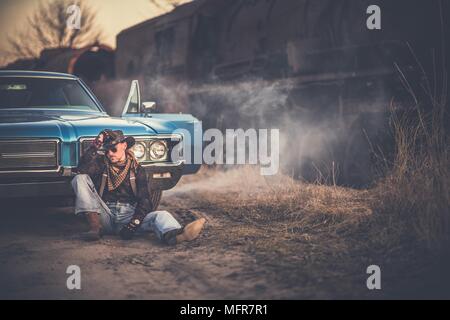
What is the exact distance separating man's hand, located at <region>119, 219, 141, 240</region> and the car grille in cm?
78

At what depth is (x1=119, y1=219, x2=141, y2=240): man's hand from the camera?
4383 millimetres

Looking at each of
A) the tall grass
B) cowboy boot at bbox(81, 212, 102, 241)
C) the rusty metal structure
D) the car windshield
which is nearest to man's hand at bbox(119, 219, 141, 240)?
cowboy boot at bbox(81, 212, 102, 241)

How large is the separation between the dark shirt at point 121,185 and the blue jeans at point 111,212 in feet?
0.16

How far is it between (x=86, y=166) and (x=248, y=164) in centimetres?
434

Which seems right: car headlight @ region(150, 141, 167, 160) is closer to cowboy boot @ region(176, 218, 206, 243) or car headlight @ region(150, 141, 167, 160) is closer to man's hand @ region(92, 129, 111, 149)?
man's hand @ region(92, 129, 111, 149)

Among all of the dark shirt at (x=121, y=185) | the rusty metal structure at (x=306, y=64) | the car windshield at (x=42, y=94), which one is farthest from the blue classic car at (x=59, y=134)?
the rusty metal structure at (x=306, y=64)

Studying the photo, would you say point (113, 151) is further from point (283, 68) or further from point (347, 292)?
point (283, 68)

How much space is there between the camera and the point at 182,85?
10.2 m

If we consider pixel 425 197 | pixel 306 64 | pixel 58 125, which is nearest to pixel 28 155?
pixel 58 125

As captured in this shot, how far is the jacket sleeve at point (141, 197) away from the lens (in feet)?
14.3

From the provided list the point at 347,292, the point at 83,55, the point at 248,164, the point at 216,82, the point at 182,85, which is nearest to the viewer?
the point at 347,292

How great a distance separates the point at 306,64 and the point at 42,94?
3.46 metres

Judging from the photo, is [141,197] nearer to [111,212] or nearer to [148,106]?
[111,212]

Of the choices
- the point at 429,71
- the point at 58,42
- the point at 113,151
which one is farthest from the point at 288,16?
the point at 58,42
